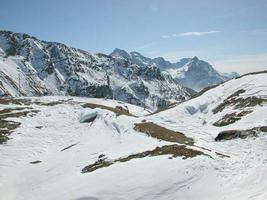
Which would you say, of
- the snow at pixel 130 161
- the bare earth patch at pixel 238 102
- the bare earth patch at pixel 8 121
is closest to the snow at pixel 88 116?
the snow at pixel 130 161

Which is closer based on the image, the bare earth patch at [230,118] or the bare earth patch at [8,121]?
the bare earth patch at [230,118]

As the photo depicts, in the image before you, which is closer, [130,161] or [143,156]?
[130,161]

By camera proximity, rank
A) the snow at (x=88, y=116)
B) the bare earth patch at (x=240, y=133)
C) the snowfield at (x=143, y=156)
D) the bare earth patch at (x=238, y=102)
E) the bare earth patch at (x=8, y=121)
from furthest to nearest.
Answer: the snow at (x=88, y=116)
the bare earth patch at (x=238, y=102)
the bare earth patch at (x=8, y=121)
the bare earth patch at (x=240, y=133)
the snowfield at (x=143, y=156)

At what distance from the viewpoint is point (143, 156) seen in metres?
34.3

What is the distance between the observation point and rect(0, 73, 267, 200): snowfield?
26.3 metres

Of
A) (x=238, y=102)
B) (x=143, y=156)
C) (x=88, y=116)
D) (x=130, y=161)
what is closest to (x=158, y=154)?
(x=143, y=156)

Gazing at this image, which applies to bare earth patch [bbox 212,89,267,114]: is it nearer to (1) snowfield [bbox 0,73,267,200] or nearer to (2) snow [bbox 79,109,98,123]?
(1) snowfield [bbox 0,73,267,200]

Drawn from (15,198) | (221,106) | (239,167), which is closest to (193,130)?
(221,106)

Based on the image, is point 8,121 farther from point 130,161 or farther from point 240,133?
point 240,133

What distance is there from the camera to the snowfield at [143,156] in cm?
2631

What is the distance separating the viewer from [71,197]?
90.7ft

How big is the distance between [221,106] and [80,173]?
44.7 meters

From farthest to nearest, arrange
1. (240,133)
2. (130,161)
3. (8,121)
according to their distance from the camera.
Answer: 1. (8,121)
2. (240,133)
3. (130,161)

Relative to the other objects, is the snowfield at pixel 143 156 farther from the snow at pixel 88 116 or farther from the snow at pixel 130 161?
the snow at pixel 88 116
